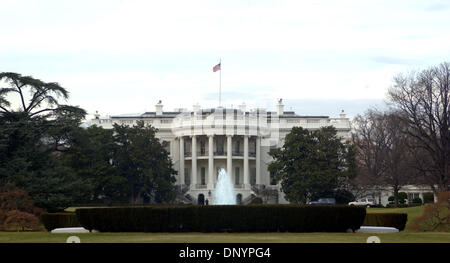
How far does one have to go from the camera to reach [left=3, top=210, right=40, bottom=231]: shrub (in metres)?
41.4

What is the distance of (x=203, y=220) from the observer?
37188 millimetres

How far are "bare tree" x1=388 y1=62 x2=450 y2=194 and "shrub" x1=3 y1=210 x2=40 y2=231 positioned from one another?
2877 cm

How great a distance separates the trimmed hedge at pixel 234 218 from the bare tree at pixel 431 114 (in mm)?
22713

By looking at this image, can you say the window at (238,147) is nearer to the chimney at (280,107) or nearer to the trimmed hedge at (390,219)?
the chimney at (280,107)

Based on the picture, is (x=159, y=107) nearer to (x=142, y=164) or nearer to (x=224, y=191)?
(x=142, y=164)

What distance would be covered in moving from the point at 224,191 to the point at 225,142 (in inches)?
548

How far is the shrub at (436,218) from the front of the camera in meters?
40.5

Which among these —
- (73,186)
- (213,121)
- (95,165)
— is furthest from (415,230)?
(213,121)

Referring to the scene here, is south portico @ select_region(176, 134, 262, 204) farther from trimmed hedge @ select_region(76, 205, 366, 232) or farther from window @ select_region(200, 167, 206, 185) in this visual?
trimmed hedge @ select_region(76, 205, 366, 232)

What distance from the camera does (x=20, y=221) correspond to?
41.8 m

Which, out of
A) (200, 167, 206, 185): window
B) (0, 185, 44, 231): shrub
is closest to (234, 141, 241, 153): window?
(200, 167, 206, 185): window

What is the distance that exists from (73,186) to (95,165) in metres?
26.2
